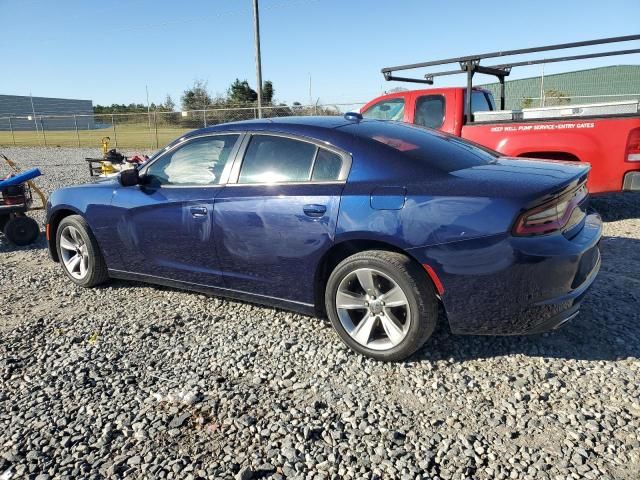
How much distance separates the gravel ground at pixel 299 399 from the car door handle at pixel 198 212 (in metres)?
0.83

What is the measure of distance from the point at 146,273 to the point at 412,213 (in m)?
2.49

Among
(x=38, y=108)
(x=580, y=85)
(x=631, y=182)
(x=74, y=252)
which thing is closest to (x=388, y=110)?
(x=631, y=182)

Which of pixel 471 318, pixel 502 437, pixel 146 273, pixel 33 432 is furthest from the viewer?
pixel 146 273

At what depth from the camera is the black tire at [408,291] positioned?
2.88 meters

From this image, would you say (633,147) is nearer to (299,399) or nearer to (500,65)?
(500,65)

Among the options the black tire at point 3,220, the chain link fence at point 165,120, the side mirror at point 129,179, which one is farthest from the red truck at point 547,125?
the chain link fence at point 165,120

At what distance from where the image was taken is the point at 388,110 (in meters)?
7.98

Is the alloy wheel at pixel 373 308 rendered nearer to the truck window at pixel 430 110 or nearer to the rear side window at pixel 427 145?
the rear side window at pixel 427 145

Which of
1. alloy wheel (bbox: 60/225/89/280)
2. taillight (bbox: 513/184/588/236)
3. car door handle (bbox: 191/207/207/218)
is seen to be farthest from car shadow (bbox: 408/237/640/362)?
alloy wheel (bbox: 60/225/89/280)

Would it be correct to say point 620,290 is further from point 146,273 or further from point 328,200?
point 146,273

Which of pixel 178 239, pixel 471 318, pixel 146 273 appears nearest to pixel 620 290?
pixel 471 318

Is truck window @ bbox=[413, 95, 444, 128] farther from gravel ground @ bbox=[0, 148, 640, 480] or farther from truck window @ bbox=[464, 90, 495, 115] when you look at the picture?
gravel ground @ bbox=[0, 148, 640, 480]

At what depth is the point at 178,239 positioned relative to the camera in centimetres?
384

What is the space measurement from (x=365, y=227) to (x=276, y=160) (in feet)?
3.09
